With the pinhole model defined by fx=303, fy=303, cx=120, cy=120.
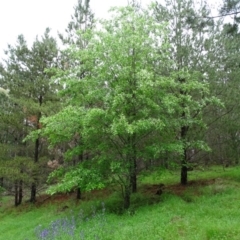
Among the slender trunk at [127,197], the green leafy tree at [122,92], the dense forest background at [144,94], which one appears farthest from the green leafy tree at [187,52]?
the slender trunk at [127,197]

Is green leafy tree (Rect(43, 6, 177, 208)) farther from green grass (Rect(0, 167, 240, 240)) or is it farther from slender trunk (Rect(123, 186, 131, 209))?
green grass (Rect(0, 167, 240, 240))

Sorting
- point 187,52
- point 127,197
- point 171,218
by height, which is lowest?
point 171,218

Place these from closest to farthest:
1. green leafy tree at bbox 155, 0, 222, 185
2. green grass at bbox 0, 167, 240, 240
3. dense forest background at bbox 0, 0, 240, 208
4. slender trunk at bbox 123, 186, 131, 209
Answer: green grass at bbox 0, 167, 240, 240
dense forest background at bbox 0, 0, 240, 208
slender trunk at bbox 123, 186, 131, 209
green leafy tree at bbox 155, 0, 222, 185

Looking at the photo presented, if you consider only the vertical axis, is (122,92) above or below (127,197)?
above

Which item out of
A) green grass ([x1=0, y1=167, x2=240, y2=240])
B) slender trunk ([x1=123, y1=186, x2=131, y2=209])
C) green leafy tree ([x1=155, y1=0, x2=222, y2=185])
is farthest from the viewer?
green leafy tree ([x1=155, y1=0, x2=222, y2=185])

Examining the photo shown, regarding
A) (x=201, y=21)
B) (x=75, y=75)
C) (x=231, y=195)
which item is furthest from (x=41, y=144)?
(x=201, y=21)

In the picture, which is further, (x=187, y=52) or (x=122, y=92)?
(x=187, y=52)

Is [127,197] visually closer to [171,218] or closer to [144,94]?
[171,218]

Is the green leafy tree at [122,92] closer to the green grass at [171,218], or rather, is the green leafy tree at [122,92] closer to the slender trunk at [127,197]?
the slender trunk at [127,197]

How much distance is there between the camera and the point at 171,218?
30.1 feet

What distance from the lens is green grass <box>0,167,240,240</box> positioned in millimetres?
7786

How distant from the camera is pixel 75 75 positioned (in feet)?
41.2

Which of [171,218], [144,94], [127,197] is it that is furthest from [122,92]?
[171,218]

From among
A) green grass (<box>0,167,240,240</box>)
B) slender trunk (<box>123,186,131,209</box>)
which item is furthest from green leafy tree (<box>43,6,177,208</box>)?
green grass (<box>0,167,240,240</box>)
